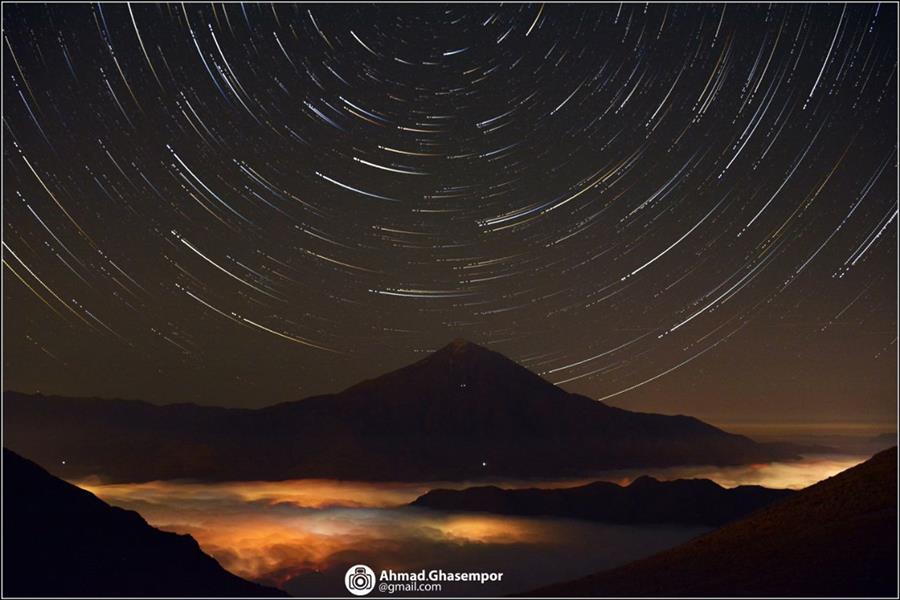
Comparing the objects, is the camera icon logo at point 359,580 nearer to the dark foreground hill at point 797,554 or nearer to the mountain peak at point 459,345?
the dark foreground hill at point 797,554

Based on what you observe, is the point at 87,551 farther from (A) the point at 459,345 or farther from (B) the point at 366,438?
(A) the point at 459,345

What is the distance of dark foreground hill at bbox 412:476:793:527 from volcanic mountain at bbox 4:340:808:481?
591mm

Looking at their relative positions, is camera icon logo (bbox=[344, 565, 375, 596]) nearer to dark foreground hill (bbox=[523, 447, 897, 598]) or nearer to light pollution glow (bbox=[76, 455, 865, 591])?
light pollution glow (bbox=[76, 455, 865, 591])

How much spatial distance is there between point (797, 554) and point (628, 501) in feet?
18.8

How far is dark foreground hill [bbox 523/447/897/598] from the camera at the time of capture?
11.3 m

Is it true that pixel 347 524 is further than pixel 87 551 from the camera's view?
Yes

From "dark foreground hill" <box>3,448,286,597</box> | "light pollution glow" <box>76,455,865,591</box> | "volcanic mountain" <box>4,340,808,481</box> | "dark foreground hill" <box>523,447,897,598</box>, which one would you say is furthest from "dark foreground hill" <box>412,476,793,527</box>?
"dark foreground hill" <box>3,448,286,597</box>

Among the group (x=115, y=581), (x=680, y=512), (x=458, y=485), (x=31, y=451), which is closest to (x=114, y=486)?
(x=31, y=451)

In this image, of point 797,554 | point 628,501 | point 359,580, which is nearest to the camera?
point 797,554

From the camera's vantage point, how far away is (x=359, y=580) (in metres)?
13.8

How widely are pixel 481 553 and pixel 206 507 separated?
562 centimetres

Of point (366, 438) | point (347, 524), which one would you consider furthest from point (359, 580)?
point (366, 438)

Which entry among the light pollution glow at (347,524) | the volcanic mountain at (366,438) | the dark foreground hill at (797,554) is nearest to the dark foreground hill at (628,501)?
the light pollution glow at (347,524)

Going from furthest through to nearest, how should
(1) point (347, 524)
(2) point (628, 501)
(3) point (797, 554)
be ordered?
(2) point (628, 501), (1) point (347, 524), (3) point (797, 554)
